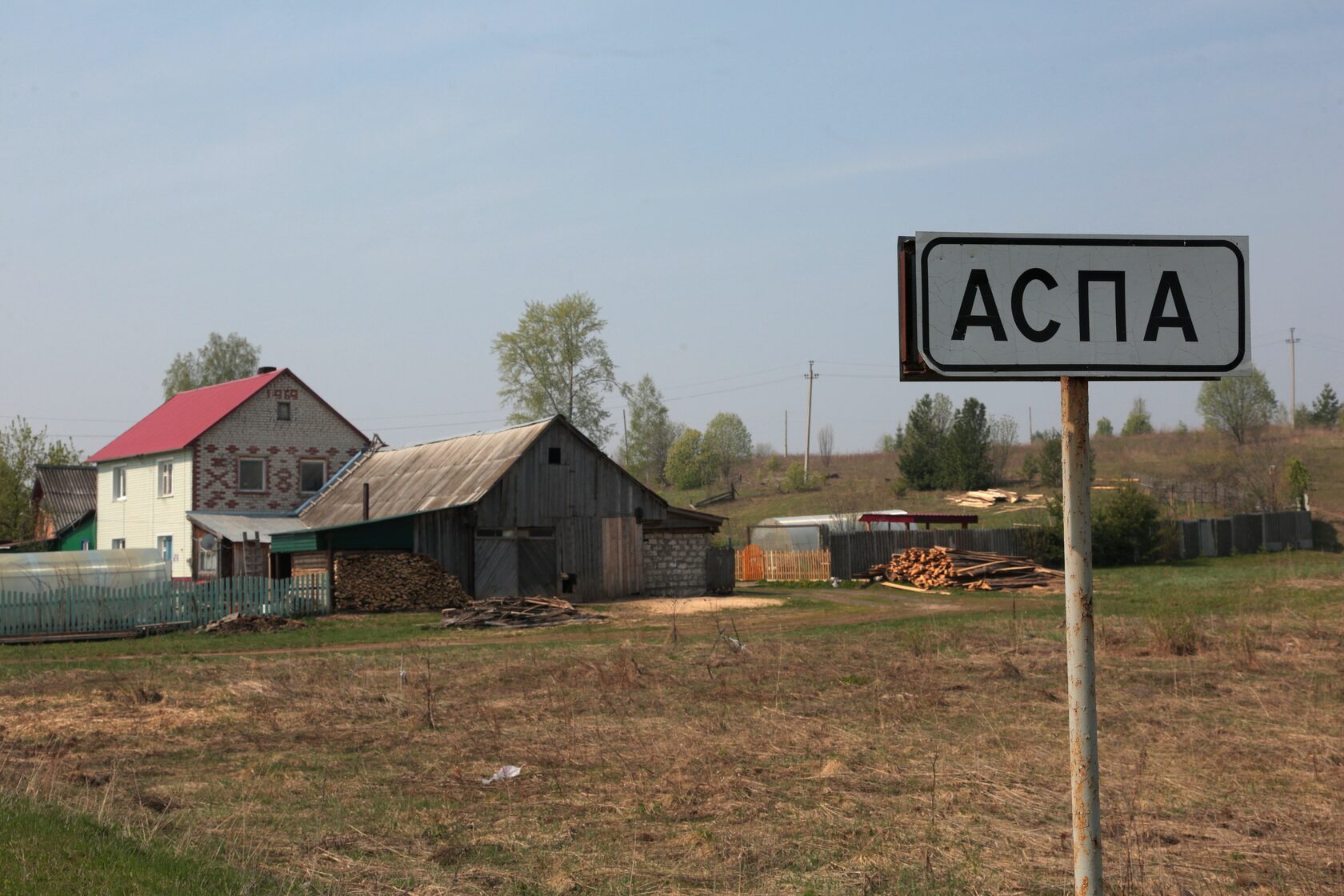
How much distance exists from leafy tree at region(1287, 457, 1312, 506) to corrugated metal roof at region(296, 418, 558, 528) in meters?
43.9

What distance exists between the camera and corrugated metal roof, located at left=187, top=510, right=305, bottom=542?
127ft

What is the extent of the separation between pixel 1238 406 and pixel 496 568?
73539mm

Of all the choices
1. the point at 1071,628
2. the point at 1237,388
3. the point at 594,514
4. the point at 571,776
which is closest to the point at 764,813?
the point at 571,776

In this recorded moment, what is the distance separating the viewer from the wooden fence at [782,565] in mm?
44969

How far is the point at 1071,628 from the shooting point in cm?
353

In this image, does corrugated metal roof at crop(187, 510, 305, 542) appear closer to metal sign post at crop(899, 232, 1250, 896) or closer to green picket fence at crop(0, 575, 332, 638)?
green picket fence at crop(0, 575, 332, 638)

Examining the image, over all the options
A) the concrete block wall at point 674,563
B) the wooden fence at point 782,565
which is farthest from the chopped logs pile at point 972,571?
the concrete block wall at point 674,563

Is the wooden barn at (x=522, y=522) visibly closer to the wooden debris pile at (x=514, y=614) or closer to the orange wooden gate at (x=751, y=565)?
the wooden debris pile at (x=514, y=614)

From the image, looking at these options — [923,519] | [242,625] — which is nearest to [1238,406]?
[923,519]

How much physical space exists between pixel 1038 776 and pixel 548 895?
4.77 metres

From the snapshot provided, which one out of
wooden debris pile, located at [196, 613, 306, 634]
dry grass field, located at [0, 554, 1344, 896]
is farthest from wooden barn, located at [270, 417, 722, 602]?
dry grass field, located at [0, 554, 1344, 896]

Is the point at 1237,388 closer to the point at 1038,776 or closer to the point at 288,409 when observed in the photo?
the point at 288,409

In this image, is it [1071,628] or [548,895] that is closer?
[1071,628]

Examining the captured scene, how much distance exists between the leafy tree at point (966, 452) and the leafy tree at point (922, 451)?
911mm
